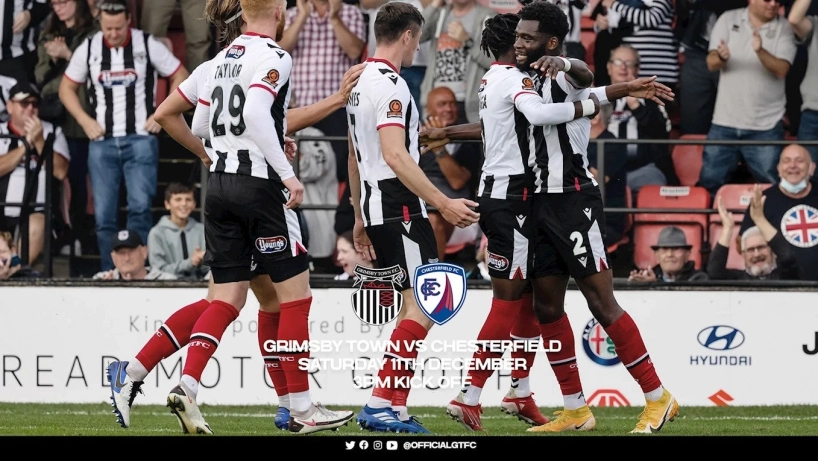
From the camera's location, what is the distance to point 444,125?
40.5ft

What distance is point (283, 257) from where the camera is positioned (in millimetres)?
7660

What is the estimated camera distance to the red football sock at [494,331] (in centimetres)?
838

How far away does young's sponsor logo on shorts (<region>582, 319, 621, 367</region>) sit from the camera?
469 inches

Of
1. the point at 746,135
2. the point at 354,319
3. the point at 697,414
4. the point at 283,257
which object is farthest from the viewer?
the point at 746,135

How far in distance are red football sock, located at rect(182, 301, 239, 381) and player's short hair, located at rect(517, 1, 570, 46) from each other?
96.2 inches

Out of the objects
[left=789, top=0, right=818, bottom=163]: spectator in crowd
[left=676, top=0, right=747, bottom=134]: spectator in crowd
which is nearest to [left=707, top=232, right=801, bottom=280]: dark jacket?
[left=789, top=0, right=818, bottom=163]: spectator in crowd

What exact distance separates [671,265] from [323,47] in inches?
146

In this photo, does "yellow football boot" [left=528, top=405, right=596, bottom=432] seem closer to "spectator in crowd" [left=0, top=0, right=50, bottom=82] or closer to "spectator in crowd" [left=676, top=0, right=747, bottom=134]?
"spectator in crowd" [left=676, top=0, right=747, bottom=134]

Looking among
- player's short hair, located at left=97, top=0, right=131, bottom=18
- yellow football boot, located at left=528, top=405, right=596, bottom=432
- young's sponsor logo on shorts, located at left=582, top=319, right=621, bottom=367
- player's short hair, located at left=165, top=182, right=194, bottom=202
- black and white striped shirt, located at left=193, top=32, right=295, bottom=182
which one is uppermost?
player's short hair, located at left=97, top=0, right=131, bottom=18

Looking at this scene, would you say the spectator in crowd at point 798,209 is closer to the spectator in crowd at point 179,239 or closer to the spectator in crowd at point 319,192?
the spectator in crowd at point 319,192

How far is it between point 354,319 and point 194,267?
1.50 metres

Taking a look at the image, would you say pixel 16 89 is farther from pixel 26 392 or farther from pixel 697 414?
pixel 697 414

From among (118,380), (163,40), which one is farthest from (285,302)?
(163,40)

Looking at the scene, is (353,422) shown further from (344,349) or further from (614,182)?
(614,182)
